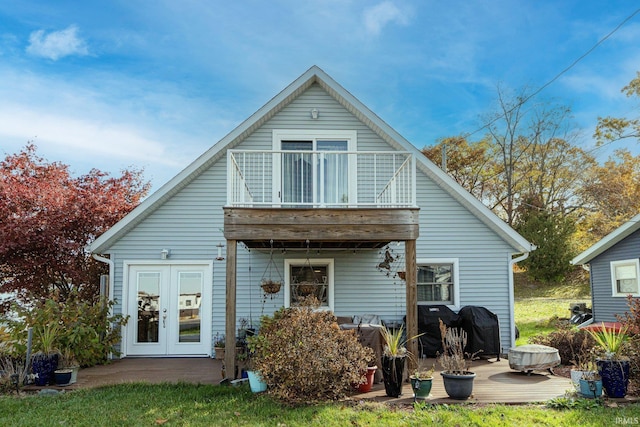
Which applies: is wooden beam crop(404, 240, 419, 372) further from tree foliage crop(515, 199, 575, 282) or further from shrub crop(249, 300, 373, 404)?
tree foliage crop(515, 199, 575, 282)

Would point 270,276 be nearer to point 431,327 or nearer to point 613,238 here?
point 431,327

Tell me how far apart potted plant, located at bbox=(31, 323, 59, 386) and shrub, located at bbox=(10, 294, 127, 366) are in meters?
0.07

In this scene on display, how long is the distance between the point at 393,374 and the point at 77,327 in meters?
5.76

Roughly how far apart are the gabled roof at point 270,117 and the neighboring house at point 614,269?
577cm

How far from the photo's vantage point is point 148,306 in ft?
36.2

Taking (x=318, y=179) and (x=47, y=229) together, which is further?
(x=47, y=229)

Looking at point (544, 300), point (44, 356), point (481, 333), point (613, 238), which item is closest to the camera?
point (44, 356)

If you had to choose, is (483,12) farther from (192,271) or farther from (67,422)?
(67,422)

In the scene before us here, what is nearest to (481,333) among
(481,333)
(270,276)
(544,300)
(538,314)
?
(481,333)

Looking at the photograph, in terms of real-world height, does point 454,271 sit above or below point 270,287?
above

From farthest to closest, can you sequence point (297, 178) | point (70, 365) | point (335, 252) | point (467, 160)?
Answer: point (467, 160) → point (335, 252) → point (297, 178) → point (70, 365)

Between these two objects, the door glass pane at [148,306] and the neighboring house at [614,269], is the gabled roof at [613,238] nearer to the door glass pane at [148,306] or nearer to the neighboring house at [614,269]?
the neighboring house at [614,269]

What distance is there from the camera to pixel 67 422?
237 inches

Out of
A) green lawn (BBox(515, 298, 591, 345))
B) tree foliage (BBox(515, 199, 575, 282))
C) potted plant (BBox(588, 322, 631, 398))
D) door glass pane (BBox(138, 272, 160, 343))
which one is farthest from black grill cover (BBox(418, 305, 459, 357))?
tree foliage (BBox(515, 199, 575, 282))
